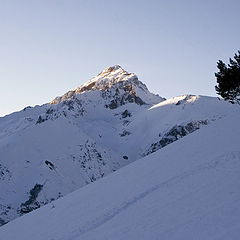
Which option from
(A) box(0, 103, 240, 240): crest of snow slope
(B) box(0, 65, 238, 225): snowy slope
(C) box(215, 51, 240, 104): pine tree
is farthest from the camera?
(B) box(0, 65, 238, 225): snowy slope

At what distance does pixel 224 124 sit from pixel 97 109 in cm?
14951

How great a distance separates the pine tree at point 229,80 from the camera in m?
42.2

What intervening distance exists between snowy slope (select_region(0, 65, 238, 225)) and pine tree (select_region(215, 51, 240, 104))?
10.7 metres

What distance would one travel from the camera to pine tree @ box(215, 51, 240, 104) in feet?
138

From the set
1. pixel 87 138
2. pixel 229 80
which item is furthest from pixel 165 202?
pixel 87 138

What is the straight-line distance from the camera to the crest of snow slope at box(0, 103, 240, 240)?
12914mm

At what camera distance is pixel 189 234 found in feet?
39.4

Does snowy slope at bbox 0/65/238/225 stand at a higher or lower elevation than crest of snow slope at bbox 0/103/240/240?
higher

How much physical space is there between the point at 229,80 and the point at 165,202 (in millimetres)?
28434

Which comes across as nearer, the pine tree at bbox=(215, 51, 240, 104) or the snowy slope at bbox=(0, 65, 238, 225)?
the pine tree at bbox=(215, 51, 240, 104)

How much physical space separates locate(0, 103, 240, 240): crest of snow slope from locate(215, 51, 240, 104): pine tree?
47.8 feet

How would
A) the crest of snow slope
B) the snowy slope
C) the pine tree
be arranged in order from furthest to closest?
the snowy slope, the pine tree, the crest of snow slope

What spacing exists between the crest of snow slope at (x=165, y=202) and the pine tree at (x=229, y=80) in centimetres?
1457

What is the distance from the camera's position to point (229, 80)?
138ft
